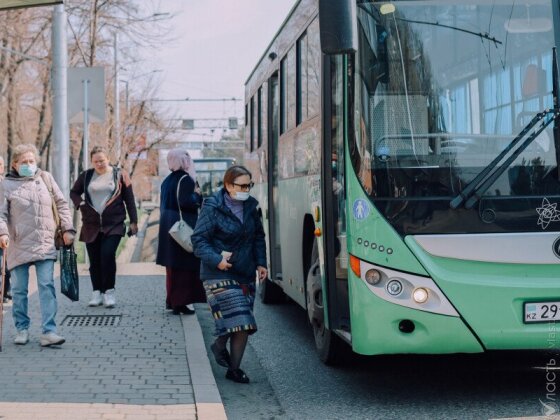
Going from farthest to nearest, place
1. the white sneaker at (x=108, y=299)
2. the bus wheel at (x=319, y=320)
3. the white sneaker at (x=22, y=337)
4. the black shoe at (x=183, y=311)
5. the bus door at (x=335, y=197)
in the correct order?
the white sneaker at (x=108, y=299) → the black shoe at (x=183, y=311) → the white sneaker at (x=22, y=337) → the bus wheel at (x=319, y=320) → the bus door at (x=335, y=197)

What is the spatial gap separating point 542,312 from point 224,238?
2.42m

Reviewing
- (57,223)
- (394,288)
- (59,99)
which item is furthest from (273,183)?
(59,99)

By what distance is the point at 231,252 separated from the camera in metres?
7.22

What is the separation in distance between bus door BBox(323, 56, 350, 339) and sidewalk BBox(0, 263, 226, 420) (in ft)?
3.44

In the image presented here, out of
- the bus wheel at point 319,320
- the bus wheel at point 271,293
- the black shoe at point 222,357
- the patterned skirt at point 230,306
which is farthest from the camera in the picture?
the bus wheel at point 271,293

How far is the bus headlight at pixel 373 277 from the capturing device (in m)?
6.12

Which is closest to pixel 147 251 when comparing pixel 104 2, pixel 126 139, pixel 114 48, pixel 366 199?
pixel 126 139

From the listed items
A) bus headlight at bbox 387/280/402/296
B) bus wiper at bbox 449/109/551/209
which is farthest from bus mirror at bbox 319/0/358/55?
bus headlight at bbox 387/280/402/296

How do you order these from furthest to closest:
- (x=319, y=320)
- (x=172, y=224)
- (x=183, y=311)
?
(x=183, y=311) → (x=172, y=224) → (x=319, y=320)

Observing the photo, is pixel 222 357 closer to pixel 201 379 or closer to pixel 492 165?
pixel 201 379

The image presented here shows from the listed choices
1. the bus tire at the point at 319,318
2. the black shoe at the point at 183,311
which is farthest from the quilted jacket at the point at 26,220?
the black shoe at the point at 183,311

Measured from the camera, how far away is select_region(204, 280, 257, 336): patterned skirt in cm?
715

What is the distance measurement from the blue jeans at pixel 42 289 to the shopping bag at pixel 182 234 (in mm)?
1779

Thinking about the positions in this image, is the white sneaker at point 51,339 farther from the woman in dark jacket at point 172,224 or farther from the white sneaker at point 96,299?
the white sneaker at point 96,299
